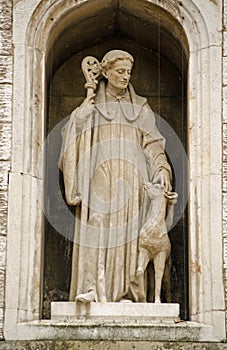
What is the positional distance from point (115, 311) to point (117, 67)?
171 centimetres

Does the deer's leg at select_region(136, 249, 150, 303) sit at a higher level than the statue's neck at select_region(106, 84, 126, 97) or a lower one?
lower

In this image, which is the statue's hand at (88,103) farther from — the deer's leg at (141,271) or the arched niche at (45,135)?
the deer's leg at (141,271)

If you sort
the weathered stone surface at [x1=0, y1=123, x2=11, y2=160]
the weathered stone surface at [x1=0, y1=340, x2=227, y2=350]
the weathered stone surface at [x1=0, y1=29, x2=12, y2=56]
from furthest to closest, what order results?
the weathered stone surface at [x1=0, y1=29, x2=12, y2=56] < the weathered stone surface at [x1=0, y1=123, x2=11, y2=160] < the weathered stone surface at [x1=0, y1=340, x2=227, y2=350]

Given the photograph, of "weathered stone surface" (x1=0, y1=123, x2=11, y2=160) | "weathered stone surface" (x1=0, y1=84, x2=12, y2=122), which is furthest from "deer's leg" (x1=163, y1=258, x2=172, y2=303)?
"weathered stone surface" (x1=0, y1=84, x2=12, y2=122)

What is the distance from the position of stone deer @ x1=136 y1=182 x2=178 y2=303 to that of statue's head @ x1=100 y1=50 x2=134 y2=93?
0.79 meters

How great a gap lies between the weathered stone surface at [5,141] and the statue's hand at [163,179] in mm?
1022

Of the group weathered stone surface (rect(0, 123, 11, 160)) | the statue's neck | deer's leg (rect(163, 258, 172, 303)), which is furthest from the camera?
the statue's neck

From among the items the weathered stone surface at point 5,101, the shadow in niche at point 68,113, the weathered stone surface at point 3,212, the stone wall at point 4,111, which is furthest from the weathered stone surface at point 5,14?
the weathered stone surface at point 3,212

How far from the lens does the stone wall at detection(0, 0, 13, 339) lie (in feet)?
31.2

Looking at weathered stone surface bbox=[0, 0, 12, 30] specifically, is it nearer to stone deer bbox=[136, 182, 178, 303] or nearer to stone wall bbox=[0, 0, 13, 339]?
stone wall bbox=[0, 0, 13, 339]

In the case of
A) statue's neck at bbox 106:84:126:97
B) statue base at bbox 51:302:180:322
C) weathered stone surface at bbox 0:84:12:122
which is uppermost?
statue's neck at bbox 106:84:126:97

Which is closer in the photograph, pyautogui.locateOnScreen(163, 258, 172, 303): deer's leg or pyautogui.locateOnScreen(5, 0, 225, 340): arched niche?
pyautogui.locateOnScreen(5, 0, 225, 340): arched niche

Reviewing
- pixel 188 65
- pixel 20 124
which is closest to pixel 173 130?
pixel 188 65

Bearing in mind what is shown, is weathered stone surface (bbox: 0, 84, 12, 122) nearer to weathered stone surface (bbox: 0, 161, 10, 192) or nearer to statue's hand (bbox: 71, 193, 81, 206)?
weathered stone surface (bbox: 0, 161, 10, 192)
